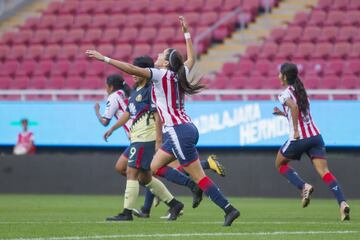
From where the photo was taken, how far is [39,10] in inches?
1251

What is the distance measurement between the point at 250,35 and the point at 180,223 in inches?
624

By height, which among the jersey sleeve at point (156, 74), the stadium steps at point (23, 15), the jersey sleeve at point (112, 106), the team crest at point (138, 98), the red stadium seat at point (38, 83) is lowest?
the jersey sleeve at point (112, 106)

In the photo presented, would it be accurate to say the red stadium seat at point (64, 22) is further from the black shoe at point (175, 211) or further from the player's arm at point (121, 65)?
the player's arm at point (121, 65)

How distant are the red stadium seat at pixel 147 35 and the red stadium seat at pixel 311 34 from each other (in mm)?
4185

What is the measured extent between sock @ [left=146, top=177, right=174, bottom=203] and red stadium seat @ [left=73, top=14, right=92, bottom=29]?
16200 mm

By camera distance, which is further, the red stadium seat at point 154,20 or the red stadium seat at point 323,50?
the red stadium seat at point 154,20

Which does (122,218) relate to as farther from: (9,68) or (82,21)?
(82,21)

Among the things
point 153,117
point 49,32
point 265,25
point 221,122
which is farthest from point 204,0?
point 153,117

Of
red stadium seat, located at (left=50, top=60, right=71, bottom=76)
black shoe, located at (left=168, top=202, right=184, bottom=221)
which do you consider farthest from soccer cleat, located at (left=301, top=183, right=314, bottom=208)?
red stadium seat, located at (left=50, top=60, right=71, bottom=76)

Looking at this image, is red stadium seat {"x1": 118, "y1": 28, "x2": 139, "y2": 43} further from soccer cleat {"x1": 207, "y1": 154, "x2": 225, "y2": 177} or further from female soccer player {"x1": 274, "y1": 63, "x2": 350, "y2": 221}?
soccer cleat {"x1": 207, "y1": 154, "x2": 225, "y2": 177}

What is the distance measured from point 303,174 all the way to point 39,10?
12851mm

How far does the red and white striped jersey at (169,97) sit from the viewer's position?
1209cm

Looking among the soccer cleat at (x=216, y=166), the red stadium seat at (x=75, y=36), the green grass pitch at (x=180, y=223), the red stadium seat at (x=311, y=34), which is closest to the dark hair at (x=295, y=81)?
the soccer cleat at (x=216, y=166)

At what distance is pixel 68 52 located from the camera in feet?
93.4
